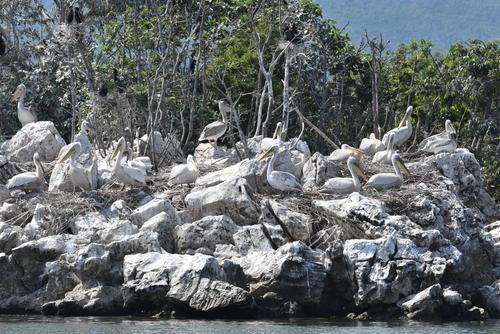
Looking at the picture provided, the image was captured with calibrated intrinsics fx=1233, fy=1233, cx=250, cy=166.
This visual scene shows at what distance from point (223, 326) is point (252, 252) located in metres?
2.17

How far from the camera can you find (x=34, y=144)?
24.5 metres

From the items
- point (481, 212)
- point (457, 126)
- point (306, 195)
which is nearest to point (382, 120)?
point (457, 126)

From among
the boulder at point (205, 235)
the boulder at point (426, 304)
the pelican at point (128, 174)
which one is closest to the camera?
the boulder at point (426, 304)

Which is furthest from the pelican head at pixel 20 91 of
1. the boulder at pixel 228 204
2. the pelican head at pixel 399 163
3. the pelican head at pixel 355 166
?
the pelican head at pixel 399 163

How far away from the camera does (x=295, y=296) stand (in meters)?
18.3

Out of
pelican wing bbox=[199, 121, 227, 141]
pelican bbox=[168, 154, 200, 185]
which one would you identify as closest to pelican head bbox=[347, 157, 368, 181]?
pelican bbox=[168, 154, 200, 185]

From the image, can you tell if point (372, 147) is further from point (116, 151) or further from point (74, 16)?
point (74, 16)

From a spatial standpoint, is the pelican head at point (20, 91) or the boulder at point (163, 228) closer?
the boulder at point (163, 228)

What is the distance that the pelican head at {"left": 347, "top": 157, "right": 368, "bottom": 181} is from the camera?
21.4 meters

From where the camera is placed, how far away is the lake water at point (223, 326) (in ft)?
55.1

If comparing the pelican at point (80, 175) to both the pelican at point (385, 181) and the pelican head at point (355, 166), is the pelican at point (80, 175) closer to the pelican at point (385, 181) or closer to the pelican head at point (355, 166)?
the pelican head at point (355, 166)

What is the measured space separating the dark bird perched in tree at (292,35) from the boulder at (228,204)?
5379 millimetres

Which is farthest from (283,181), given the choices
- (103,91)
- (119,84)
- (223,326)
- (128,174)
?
(119,84)

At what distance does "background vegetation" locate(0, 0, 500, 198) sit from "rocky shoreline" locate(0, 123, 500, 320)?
4989 millimetres
